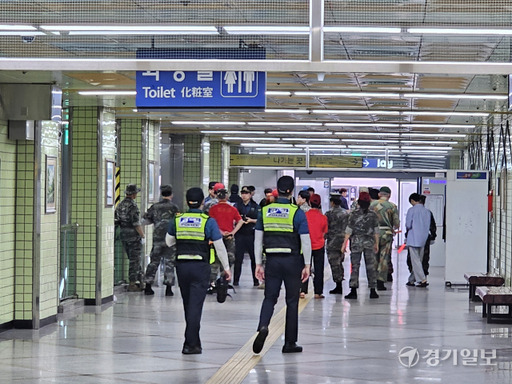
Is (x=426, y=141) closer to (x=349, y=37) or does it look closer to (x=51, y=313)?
(x=51, y=313)

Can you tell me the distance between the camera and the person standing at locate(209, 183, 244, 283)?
15133 millimetres

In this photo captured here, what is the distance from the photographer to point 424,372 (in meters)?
8.76

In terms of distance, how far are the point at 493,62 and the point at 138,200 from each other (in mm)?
11115

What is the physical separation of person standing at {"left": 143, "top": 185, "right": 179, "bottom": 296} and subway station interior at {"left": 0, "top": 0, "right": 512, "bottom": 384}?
1.01 feet

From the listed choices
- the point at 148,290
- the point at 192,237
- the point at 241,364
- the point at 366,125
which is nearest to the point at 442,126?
the point at 366,125

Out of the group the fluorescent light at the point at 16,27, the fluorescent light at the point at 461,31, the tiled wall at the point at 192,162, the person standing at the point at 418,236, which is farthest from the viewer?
the tiled wall at the point at 192,162

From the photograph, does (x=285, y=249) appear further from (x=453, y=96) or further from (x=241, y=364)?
(x=453, y=96)

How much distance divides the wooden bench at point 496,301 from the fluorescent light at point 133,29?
18.9 ft

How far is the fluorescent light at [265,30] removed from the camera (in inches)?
305

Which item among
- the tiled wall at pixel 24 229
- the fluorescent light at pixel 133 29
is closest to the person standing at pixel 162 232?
the tiled wall at pixel 24 229

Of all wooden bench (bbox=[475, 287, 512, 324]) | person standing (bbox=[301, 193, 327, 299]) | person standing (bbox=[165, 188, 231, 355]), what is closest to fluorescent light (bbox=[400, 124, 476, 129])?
person standing (bbox=[301, 193, 327, 299])

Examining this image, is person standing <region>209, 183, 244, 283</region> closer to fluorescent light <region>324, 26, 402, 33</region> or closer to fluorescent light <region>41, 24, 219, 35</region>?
fluorescent light <region>41, 24, 219, 35</region>

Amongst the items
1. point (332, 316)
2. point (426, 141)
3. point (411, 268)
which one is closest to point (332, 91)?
point (332, 316)

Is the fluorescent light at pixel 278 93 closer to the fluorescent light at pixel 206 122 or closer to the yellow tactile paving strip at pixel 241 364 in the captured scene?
the yellow tactile paving strip at pixel 241 364
